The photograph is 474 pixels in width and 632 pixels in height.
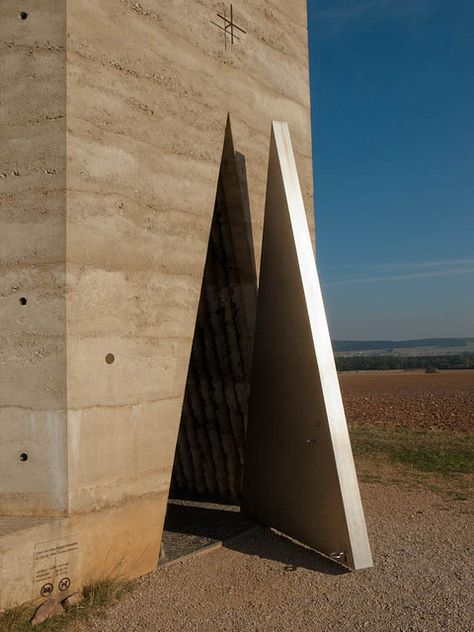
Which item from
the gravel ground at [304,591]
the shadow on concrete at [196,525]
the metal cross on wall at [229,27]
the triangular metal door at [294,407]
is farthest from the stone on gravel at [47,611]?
the metal cross on wall at [229,27]

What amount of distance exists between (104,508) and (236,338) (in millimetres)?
3172

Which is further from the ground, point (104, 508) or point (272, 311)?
point (272, 311)

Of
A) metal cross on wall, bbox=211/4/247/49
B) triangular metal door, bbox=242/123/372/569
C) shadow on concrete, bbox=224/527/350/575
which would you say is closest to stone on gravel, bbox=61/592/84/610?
shadow on concrete, bbox=224/527/350/575

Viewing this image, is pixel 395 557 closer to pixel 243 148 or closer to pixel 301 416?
pixel 301 416

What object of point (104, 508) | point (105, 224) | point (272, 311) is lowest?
point (104, 508)

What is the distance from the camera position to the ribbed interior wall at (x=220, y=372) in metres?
7.85

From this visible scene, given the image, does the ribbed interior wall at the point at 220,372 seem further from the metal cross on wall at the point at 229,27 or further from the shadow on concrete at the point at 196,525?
the metal cross on wall at the point at 229,27

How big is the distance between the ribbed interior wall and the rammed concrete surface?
1.04 m

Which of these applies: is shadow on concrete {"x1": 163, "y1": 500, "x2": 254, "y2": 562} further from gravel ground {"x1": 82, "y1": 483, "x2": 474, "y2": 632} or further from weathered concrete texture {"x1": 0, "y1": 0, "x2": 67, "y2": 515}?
weathered concrete texture {"x1": 0, "y1": 0, "x2": 67, "y2": 515}

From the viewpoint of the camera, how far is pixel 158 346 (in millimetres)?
6273

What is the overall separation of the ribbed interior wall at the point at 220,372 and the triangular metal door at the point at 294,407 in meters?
0.42

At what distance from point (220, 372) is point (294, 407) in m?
1.67

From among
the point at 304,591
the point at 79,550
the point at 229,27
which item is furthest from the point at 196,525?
the point at 229,27

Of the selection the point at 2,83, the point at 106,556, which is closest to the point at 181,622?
the point at 106,556
